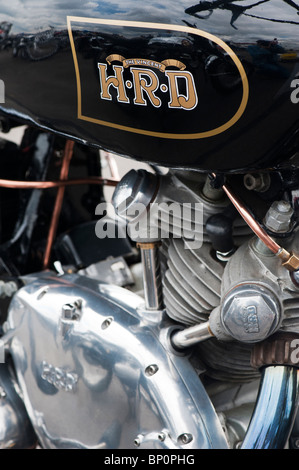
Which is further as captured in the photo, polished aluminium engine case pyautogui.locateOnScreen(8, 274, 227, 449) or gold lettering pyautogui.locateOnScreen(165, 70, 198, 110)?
polished aluminium engine case pyautogui.locateOnScreen(8, 274, 227, 449)

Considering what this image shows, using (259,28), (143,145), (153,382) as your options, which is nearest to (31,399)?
(153,382)

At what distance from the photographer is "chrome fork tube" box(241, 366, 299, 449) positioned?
114 centimetres

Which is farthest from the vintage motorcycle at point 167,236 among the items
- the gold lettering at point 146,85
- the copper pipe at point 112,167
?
the copper pipe at point 112,167

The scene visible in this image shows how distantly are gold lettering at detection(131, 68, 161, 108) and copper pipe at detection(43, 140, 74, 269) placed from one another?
57 centimetres

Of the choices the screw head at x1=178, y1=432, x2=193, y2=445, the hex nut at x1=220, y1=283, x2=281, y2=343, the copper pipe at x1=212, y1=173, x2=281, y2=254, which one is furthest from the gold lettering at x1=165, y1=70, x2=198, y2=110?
the screw head at x1=178, y1=432, x2=193, y2=445

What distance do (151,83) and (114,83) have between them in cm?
7

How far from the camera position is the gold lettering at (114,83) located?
41.4 inches

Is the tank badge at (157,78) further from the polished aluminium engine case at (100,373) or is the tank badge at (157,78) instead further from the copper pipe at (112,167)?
the copper pipe at (112,167)

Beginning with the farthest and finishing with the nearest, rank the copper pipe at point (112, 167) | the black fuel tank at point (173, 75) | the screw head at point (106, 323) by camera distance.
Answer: the copper pipe at point (112, 167)
the screw head at point (106, 323)
the black fuel tank at point (173, 75)

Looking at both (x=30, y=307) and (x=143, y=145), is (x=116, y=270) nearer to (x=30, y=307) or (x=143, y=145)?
(x=30, y=307)

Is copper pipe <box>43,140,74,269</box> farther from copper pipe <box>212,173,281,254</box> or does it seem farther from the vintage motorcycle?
copper pipe <box>212,173,281,254</box>

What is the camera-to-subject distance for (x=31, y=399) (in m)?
1.52

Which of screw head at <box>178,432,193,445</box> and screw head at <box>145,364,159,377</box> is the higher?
screw head at <box>145,364,159,377</box>

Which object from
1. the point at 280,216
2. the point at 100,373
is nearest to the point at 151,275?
the point at 100,373
